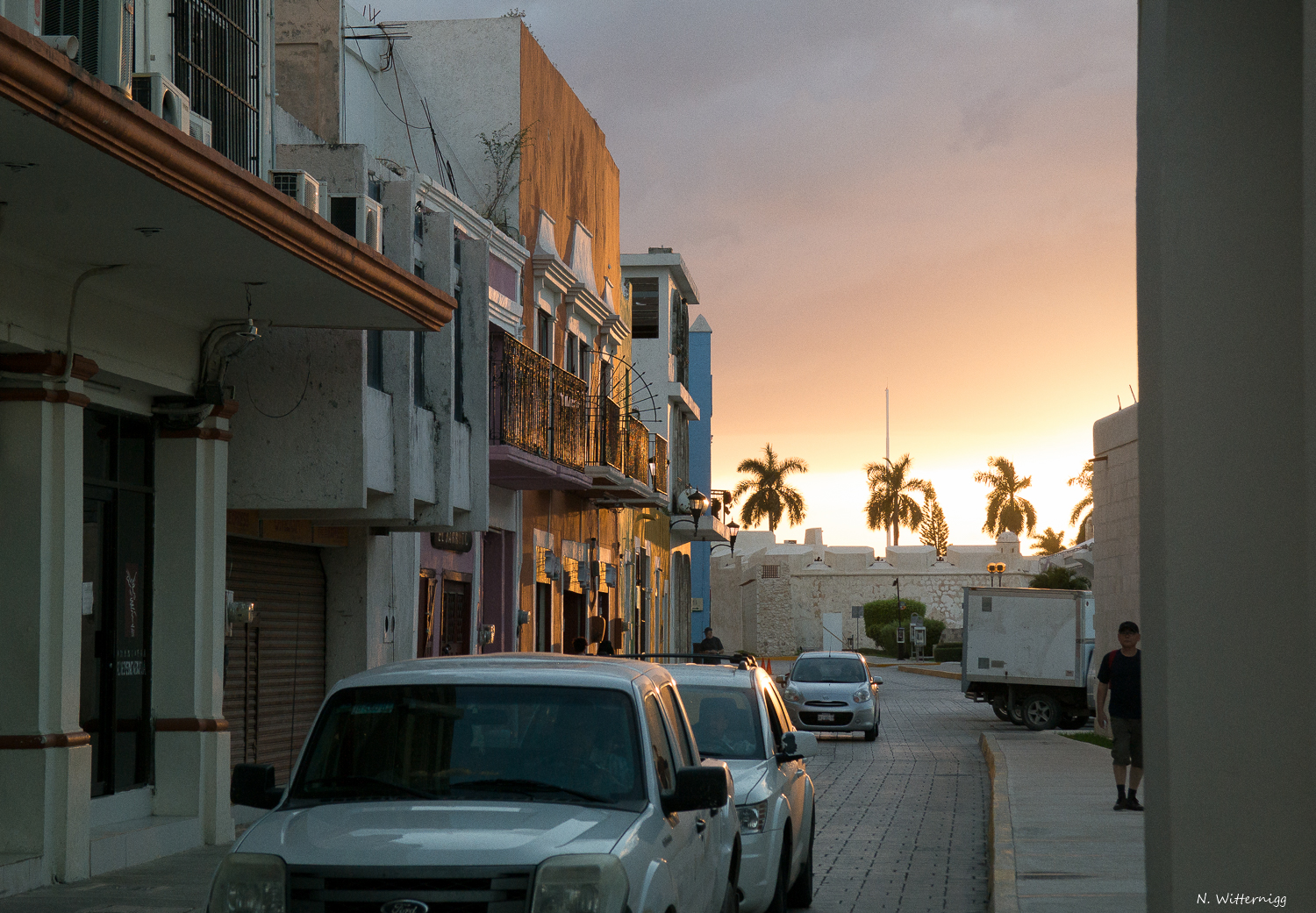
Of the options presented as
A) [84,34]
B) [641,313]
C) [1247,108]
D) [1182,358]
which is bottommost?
[1182,358]

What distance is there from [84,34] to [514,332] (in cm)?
1288

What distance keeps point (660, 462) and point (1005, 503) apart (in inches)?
3042

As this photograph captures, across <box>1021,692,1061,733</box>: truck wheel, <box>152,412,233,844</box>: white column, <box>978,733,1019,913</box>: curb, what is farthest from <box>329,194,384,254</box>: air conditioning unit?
<box>1021,692,1061,733</box>: truck wheel

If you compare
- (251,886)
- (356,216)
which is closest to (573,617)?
(356,216)

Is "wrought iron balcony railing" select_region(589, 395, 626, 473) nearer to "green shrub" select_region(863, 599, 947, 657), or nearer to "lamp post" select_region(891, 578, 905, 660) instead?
"lamp post" select_region(891, 578, 905, 660)

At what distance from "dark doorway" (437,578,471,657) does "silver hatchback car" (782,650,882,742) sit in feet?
26.8

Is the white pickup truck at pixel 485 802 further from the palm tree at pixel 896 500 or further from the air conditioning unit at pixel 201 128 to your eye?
the palm tree at pixel 896 500

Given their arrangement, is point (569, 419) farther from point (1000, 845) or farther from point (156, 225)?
point (156, 225)

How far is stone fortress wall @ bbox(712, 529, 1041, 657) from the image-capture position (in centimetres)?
9088

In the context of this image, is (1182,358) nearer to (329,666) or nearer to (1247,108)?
(1247,108)

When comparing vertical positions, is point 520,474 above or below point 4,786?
above

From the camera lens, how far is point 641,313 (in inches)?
1767

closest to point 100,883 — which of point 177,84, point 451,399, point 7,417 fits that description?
point 7,417

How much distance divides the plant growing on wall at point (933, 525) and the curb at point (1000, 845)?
83.5m
